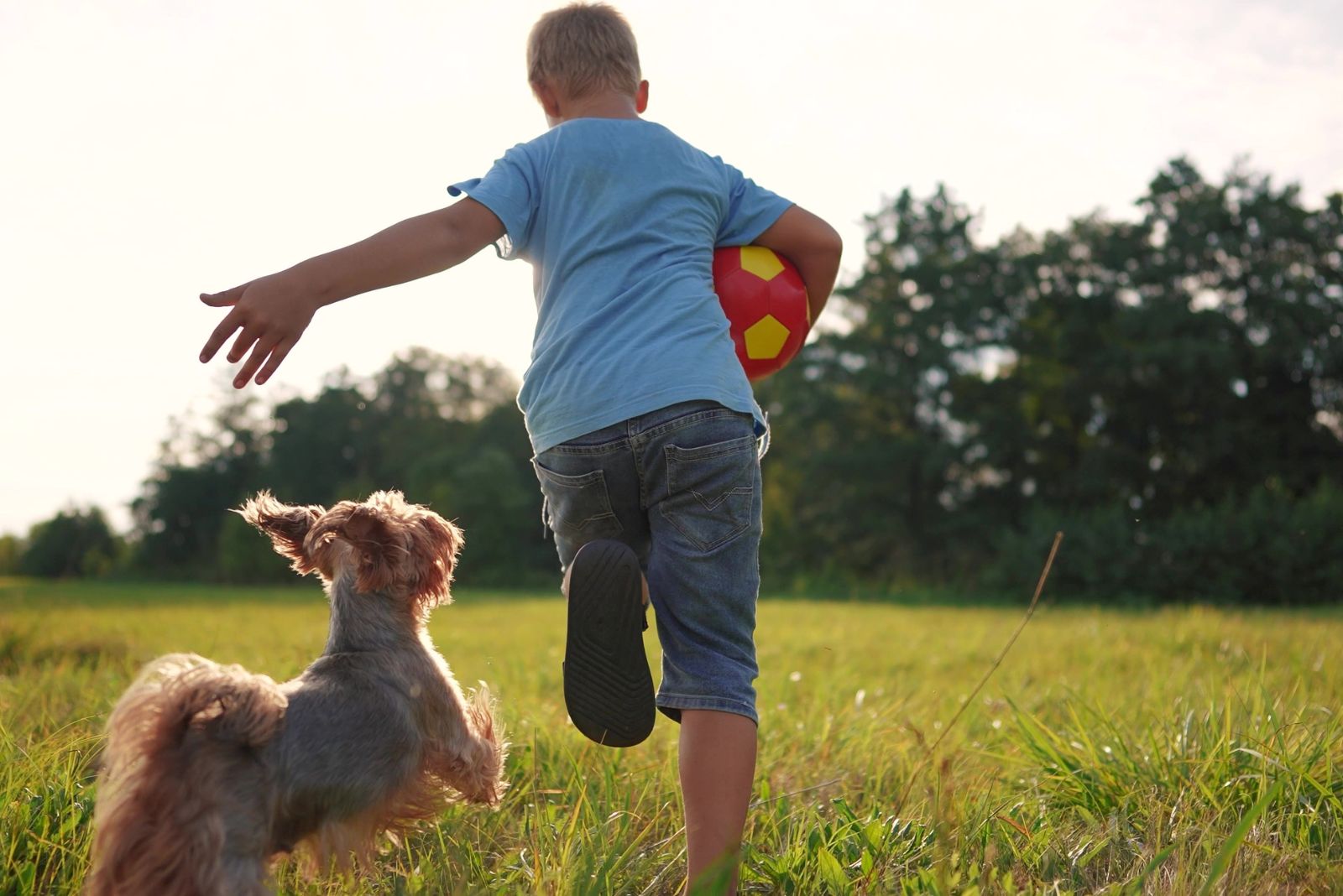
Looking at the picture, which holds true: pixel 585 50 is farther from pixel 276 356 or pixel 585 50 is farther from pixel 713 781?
pixel 713 781

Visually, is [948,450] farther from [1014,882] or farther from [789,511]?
[1014,882]

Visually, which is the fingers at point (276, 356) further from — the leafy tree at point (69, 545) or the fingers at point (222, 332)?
the leafy tree at point (69, 545)

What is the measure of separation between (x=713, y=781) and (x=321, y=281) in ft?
5.12

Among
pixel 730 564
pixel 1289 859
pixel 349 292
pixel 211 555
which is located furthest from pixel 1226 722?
pixel 211 555

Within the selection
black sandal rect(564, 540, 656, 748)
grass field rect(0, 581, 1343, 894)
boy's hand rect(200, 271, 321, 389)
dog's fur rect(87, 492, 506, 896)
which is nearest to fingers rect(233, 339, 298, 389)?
boy's hand rect(200, 271, 321, 389)

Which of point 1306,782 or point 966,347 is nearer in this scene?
point 1306,782

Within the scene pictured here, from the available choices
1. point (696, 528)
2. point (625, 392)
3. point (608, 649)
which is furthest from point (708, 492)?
point (608, 649)

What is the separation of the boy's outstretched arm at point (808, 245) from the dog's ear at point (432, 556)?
132 cm

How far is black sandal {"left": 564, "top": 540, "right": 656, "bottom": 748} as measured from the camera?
2.52 m

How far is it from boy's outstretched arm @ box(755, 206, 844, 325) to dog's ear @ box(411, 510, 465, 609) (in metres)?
1.32

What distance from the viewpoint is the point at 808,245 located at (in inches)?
124

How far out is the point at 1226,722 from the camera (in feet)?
11.6

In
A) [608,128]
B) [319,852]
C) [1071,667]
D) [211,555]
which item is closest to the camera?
[319,852]

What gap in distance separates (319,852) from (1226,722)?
309 cm
